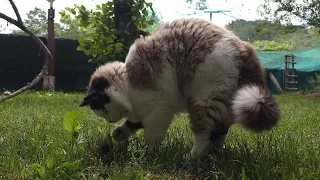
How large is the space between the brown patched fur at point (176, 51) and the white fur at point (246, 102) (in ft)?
1.51

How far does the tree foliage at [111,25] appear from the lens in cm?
617

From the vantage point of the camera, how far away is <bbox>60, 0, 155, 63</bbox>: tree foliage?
6168 mm

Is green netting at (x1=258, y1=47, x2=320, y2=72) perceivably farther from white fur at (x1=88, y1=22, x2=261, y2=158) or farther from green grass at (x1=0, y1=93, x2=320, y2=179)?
white fur at (x1=88, y1=22, x2=261, y2=158)

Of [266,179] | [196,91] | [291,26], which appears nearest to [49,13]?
[291,26]

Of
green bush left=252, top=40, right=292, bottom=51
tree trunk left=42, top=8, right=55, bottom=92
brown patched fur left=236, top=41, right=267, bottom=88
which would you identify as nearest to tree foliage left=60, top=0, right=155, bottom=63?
brown patched fur left=236, top=41, right=267, bottom=88

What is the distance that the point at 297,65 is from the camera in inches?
657

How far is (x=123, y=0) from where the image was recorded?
20.9 feet

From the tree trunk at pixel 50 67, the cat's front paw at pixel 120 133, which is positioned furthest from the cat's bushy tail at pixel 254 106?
the tree trunk at pixel 50 67

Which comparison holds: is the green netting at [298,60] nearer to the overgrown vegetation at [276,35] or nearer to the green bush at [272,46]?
the overgrown vegetation at [276,35]

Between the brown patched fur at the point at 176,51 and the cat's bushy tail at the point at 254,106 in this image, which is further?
the brown patched fur at the point at 176,51

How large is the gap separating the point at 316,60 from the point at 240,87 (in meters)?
14.3

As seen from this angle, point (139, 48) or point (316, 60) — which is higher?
point (139, 48)

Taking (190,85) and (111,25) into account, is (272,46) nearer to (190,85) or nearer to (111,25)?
(111,25)

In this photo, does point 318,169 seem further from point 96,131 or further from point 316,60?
point 316,60
